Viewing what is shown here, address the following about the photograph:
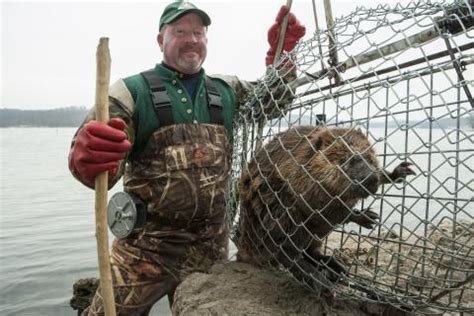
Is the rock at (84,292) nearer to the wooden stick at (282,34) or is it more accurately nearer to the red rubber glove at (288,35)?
the red rubber glove at (288,35)

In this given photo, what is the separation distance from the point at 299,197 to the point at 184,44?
144 centimetres

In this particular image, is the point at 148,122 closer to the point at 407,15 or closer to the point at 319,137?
the point at 319,137

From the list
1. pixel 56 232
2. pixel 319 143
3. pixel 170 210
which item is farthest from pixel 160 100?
pixel 56 232

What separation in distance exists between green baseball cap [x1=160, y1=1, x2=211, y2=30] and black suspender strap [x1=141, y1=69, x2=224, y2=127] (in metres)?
0.39

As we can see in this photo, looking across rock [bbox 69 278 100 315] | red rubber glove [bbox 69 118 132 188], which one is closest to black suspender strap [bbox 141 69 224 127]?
red rubber glove [bbox 69 118 132 188]

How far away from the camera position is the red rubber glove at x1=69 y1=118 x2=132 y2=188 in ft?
8.27

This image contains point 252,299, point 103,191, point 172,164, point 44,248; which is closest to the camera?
point 103,191

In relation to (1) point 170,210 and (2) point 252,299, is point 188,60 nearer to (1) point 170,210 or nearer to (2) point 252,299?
(1) point 170,210

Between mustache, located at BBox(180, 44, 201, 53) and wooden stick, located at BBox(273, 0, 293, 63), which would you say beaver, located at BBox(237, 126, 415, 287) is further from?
mustache, located at BBox(180, 44, 201, 53)

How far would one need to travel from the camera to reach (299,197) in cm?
285

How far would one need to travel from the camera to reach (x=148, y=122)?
3254mm

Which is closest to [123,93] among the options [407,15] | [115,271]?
[115,271]

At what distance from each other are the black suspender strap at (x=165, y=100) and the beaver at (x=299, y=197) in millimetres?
455

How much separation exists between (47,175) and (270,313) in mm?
21163
